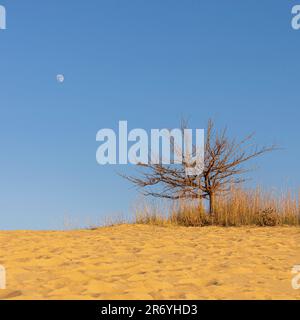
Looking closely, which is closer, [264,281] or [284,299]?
[284,299]

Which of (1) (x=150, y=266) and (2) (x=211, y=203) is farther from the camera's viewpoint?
(2) (x=211, y=203)

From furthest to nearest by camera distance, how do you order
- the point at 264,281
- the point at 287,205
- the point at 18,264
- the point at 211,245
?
the point at 287,205, the point at 211,245, the point at 18,264, the point at 264,281

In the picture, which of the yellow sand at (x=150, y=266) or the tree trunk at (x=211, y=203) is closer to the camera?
the yellow sand at (x=150, y=266)

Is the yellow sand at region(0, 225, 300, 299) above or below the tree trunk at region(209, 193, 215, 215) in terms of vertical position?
below

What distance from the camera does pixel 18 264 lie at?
7422 millimetres

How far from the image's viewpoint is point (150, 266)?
23.4ft

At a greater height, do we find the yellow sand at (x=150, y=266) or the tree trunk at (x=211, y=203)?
the tree trunk at (x=211, y=203)

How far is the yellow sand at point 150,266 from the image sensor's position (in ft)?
18.5

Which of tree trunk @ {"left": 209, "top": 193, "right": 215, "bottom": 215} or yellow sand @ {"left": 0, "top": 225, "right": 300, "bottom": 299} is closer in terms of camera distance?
yellow sand @ {"left": 0, "top": 225, "right": 300, "bottom": 299}

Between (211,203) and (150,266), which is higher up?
(211,203)

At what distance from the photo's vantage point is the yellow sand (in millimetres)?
5652
